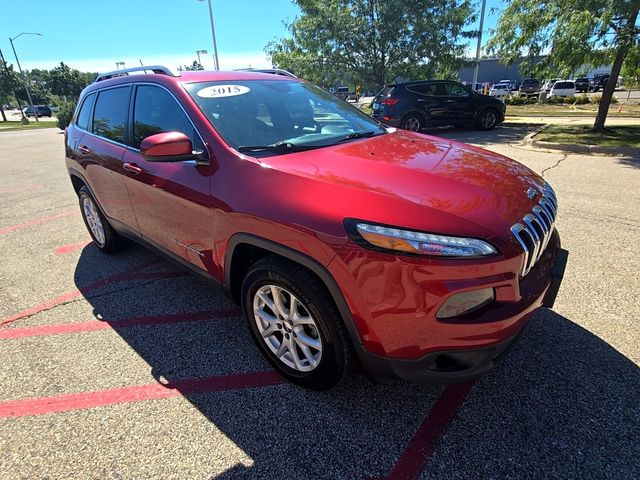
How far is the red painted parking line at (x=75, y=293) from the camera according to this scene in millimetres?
3332

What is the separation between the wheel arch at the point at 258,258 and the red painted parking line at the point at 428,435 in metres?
0.59

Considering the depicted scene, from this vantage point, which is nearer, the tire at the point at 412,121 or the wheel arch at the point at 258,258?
the wheel arch at the point at 258,258

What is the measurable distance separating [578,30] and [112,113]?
33.0ft

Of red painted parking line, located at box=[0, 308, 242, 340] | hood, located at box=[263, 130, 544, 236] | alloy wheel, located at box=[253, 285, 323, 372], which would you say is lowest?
red painted parking line, located at box=[0, 308, 242, 340]

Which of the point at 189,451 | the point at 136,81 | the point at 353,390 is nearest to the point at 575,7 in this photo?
the point at 136,81

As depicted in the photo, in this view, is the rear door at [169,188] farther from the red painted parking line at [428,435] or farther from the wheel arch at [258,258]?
the red painted parking line at [428,435]

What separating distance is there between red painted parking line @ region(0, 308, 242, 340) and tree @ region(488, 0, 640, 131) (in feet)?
33.9

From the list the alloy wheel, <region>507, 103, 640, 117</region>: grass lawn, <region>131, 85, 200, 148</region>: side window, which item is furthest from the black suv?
the alloy wheel

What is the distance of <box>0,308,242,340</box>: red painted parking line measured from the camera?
308 cm

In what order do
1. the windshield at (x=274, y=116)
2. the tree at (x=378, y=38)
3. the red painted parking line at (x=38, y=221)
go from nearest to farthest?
→ the windshield at (x=274, y=116) < the red painted parking line at (x=38, y=221) < the tree at (x=378, y=38)

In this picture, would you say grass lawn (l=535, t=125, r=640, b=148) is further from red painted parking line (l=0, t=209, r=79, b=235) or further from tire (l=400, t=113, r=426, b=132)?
red painted parking line (l=0, t=209, r=79, b=235)

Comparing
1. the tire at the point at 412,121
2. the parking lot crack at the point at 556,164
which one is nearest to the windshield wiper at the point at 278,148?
the parking lot crack at the point at 556,164

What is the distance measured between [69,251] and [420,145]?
4118 mm

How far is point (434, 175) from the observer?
2168 millimetres
